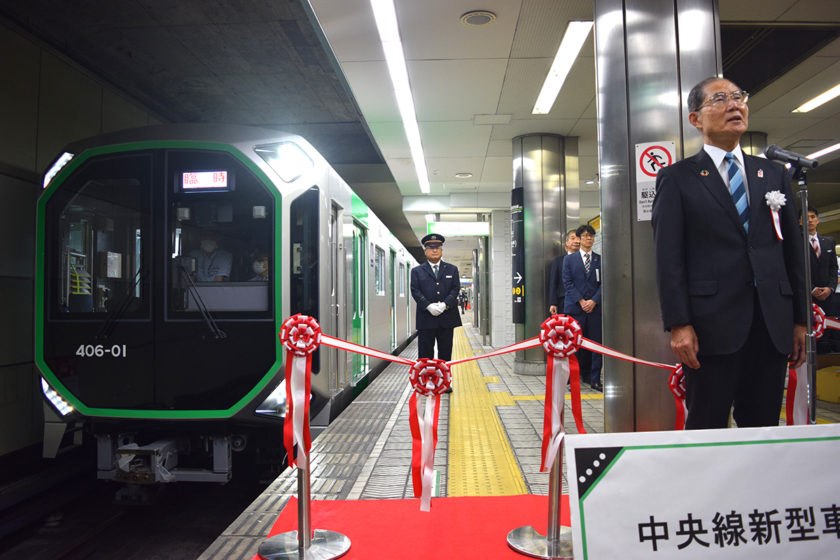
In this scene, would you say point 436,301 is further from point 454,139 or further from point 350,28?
point 454,139

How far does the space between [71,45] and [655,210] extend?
658 centimetres

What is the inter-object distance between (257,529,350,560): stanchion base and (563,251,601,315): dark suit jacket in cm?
471

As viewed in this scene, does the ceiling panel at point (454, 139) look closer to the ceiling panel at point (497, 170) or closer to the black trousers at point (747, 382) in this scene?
the ceiling panel at point (497, 170)

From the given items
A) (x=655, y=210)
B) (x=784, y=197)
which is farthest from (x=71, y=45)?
(x=784, y=197)

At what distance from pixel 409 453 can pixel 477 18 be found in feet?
12.5

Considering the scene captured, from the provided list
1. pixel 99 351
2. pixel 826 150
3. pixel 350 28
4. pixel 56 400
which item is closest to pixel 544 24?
pixel 350 28

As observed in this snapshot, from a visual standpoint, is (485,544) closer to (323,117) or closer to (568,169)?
(568,169)

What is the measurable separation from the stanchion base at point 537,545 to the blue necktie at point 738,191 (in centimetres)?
147

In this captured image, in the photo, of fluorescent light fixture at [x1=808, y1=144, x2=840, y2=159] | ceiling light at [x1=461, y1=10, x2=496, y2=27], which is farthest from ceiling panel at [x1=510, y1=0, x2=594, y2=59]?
fluorescent light fixture at [x1=808, y1=144, x2=840, y2=159]

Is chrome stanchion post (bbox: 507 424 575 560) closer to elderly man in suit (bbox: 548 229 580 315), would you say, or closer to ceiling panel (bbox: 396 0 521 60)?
ceiling panel (bbox: 396 0 521 60)

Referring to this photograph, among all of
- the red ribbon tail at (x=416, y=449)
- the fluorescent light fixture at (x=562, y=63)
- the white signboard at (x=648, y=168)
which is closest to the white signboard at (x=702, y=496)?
the red ribbon tail at (x=416, y=449)

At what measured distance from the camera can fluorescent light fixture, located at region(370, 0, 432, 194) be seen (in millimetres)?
4727

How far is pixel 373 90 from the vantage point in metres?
6.55

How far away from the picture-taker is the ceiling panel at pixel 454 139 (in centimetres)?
796
